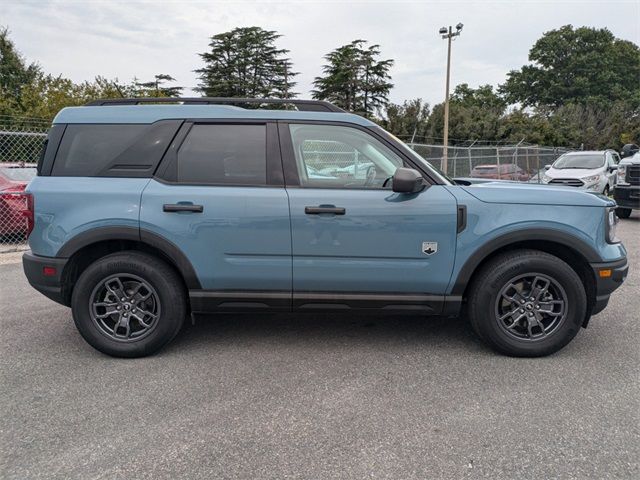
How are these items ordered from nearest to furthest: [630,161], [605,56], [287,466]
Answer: [287,466], [630,161], [605,56]

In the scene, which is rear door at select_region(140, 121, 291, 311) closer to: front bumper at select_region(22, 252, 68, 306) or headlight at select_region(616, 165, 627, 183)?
front bumper at select_region(22, 252, 68, 306)

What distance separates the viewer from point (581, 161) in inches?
574

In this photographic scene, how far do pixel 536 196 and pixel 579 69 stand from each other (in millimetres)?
73989

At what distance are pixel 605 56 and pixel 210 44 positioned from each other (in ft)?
179

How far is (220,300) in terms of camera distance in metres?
3.52

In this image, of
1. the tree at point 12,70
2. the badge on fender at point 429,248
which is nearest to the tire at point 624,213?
the badge on fender at point 429,248

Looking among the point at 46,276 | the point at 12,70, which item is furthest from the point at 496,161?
the point at 12,70

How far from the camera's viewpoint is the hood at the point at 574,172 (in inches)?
542

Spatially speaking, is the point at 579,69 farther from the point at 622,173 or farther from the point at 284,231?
the point at 284,231

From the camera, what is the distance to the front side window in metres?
3.48

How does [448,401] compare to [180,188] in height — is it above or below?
below

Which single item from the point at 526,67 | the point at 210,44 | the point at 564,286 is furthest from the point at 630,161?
the point at 526,67

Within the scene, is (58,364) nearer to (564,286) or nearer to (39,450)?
(39,450)

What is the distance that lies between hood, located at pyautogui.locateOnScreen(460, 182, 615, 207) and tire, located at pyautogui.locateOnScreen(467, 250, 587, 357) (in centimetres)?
39
